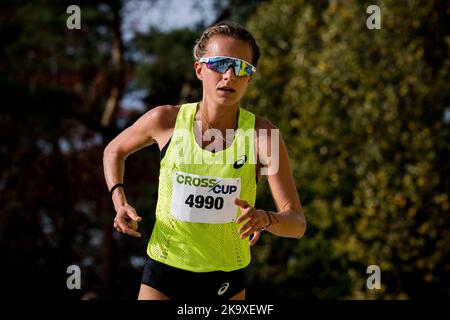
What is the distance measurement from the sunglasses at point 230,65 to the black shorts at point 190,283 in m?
0.95

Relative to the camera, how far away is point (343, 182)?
11.2m

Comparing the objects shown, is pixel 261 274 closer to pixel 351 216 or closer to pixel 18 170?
pixel 351 216

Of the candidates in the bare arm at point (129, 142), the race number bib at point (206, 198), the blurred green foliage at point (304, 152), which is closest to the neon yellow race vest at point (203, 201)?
the race number bib at point (206, 198)

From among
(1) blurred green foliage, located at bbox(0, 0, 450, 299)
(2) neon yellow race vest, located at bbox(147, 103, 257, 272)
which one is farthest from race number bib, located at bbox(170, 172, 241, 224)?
(1) blurred green foliage, located at bbox(0, 0, 450, 299)

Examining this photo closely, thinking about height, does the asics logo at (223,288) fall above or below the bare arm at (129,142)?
below

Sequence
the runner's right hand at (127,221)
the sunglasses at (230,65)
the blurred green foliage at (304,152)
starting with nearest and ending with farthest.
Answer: the runner's right hand at (127,221), the sunglasses at (230,65), the blurred green foliage at (304,152)

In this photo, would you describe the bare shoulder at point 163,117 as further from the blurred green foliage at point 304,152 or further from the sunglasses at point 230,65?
the blurred green foliage at point 304,152

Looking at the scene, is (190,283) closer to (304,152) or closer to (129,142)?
(129,142)

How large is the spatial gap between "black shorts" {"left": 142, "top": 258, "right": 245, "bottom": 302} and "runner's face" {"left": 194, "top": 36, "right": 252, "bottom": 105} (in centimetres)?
82

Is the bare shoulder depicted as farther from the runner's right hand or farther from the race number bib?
the runner's right hand

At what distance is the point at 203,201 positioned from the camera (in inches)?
152

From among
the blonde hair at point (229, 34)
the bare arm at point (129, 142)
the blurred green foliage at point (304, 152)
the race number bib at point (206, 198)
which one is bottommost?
the race number bib at point (206, 198)

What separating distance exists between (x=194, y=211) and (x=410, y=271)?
7567 mm

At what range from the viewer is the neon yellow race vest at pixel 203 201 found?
3857 mm
